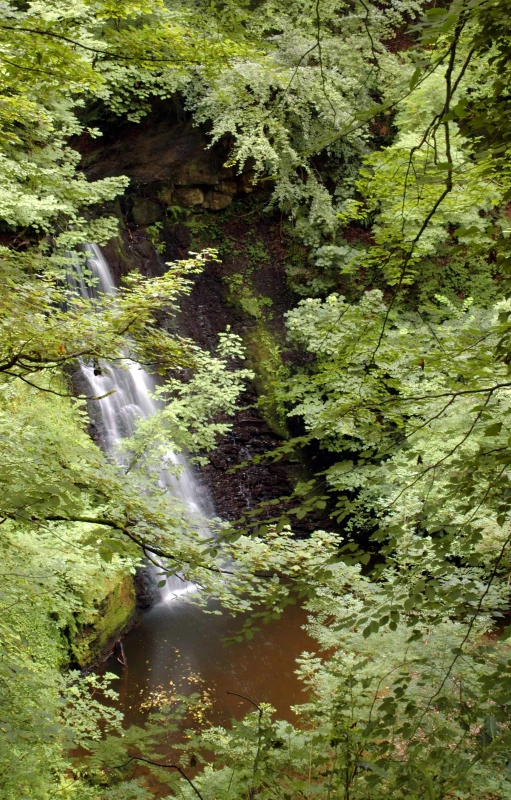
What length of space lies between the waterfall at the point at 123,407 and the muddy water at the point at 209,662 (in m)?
0.90

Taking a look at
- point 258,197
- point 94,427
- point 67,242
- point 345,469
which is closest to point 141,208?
point 258,197

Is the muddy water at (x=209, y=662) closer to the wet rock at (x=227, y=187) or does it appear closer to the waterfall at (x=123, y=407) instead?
the waterfall at (x=123, y=407)

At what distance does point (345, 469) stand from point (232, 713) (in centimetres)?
491

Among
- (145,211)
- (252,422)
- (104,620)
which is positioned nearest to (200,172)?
(145,211)

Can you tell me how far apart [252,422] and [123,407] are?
2.66 meters

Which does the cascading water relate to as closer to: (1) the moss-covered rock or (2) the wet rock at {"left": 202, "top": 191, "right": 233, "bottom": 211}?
(1) the moss-covered rock

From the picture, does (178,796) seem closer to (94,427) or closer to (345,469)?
(345,469)

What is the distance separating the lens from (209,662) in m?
6.83

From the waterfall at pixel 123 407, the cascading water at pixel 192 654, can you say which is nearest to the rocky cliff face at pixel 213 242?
the waterfall at pixel 123 407

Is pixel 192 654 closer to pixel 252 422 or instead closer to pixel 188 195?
pixel 252 422

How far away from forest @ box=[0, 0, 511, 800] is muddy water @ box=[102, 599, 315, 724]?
4 cm

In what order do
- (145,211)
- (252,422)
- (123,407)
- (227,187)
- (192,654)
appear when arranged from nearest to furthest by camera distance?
(192,654) → (123,407) → (252,422) → (145,211) → (227,187)

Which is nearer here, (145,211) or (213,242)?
(145,211)

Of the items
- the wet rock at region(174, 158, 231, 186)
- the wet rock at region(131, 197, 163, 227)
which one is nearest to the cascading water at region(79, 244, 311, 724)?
the wet rock at region(131, 197, 163, 227)
